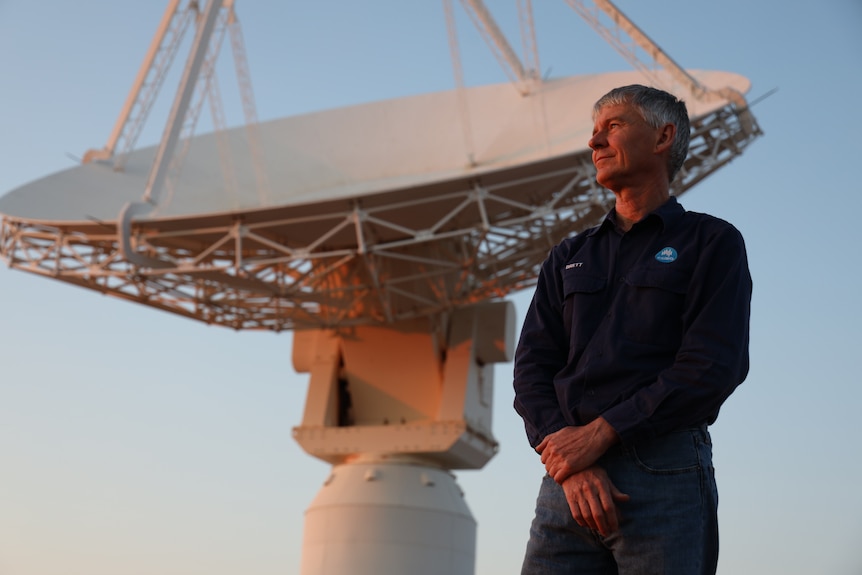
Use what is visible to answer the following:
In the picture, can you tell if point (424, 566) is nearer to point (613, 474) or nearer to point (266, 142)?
point (266, 142)

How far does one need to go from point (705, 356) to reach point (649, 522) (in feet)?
1.63

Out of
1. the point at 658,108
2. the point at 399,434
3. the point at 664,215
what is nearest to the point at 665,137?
the point at 658,108

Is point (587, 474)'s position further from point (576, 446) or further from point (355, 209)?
point (355, 209)

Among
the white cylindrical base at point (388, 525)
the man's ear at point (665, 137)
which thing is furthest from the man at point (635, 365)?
the white cylindrical base at point (388, 525)

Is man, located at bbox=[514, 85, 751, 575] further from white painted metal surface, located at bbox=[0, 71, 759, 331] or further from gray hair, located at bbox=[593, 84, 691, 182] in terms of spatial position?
white painted metal surface, located at bbox=[0, 71, 759, 331]

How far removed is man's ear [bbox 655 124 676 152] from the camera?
3.81m

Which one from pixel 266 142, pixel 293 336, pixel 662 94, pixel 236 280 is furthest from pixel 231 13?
pixel 662 94

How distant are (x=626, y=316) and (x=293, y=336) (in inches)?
836

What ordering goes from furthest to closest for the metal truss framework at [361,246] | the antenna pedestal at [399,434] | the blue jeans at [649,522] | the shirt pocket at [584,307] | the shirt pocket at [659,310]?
the antenna pedestal at [399,434]
the metal truss framework at [361,246]
the shirt pocket at [584,307]
the shirt pocket at [659,310]
the blue jeans at [649,522]

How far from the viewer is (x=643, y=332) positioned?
358 cm

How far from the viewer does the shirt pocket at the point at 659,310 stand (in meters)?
3.58

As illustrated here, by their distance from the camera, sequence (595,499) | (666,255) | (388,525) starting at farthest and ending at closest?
(388,525) → (666,255) → (595,499)

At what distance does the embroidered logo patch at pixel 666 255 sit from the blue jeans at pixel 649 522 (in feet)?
1.70

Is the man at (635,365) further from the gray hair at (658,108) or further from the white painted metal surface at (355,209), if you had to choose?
the white painted metal surface at (355,209)
